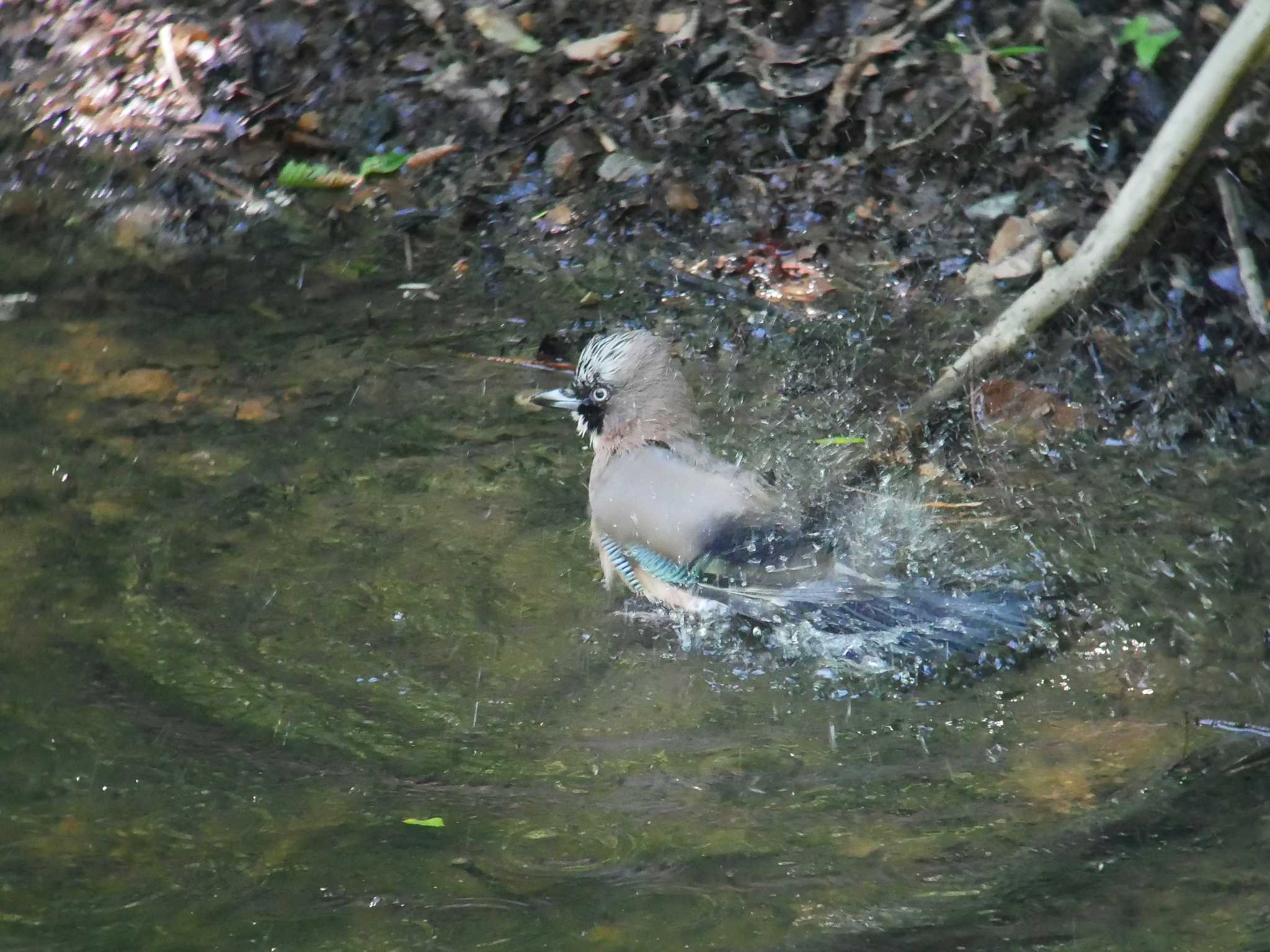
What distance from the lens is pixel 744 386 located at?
5.71m

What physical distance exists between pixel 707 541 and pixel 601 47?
3.72 metres

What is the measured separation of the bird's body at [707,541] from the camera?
4.33 meters

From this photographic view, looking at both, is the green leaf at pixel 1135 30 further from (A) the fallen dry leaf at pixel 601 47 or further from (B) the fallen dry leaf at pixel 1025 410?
(A) the fallen dry leaf at pixel 601 47

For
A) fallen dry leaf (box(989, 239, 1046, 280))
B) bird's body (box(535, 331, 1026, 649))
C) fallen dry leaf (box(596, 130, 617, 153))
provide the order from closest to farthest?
bird's body (box(535, 331, 1026, 649)), fallen dry leaf (box(989, 239, 1046, 280)), fallen dry leaf (box(596, 130, 617, 153))

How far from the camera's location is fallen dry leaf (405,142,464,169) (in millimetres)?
7320

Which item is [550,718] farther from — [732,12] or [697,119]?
[732,12]

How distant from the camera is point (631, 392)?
504 centimetres

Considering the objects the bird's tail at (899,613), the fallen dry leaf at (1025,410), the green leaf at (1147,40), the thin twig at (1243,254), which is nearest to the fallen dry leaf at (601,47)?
A: the green leaf at (1147,40)

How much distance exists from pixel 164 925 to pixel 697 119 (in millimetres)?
5041

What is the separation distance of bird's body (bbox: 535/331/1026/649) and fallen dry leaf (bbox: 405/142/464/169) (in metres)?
2.70

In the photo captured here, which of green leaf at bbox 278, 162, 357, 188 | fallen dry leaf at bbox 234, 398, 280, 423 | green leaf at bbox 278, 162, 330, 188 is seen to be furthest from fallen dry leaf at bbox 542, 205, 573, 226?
fallen dry leaf at bbox 234, 398, 280, 423

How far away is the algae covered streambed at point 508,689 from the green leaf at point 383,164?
53.0 inches

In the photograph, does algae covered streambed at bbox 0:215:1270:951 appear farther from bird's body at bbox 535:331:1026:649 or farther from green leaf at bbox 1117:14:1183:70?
green leaf at bbox 1117:14:1183:70

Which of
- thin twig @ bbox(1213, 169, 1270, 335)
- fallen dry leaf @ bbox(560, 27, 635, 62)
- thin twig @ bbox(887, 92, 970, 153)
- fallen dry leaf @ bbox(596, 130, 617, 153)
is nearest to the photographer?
thin twig @ bbox(1213, 169, 1270, 335)
